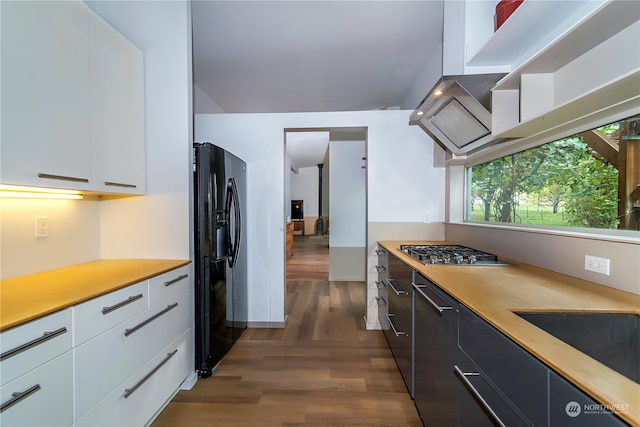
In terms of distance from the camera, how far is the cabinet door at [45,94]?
1069 millimetres

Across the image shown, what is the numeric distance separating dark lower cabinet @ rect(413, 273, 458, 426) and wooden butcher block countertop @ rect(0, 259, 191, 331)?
1.56m

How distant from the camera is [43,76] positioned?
118 centimetres

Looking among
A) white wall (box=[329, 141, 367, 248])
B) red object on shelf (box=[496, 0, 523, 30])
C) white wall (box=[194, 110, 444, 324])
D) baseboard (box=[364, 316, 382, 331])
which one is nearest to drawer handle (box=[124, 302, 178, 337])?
white wall (box=[194, 110, 444, 324])

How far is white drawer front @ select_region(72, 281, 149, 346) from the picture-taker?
3.40 ft

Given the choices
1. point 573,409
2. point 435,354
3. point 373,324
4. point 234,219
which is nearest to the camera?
point 573,409

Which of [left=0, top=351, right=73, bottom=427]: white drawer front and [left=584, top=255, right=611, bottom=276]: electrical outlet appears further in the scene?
[left=584, top=255, right=611, bottom=276]: electrical outlet

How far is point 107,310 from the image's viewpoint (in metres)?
1.15

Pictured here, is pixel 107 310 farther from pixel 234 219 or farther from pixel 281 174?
pixel 281 174

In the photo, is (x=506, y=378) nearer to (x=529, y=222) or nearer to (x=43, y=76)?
(x=529, y=222)

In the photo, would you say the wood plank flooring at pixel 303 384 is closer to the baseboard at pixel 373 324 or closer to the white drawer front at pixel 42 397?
the baseboard at pixel 373 324

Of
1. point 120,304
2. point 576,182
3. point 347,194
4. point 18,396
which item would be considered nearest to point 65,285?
point 120,304

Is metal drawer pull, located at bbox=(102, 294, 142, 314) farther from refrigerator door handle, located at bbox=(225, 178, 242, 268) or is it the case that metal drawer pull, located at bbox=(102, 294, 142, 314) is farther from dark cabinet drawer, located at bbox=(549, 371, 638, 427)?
dark cabinet drawer, located at bbox=(549, 371, 638, 427)

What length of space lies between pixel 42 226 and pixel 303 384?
197 cm

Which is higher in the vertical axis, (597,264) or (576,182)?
(576,182)
